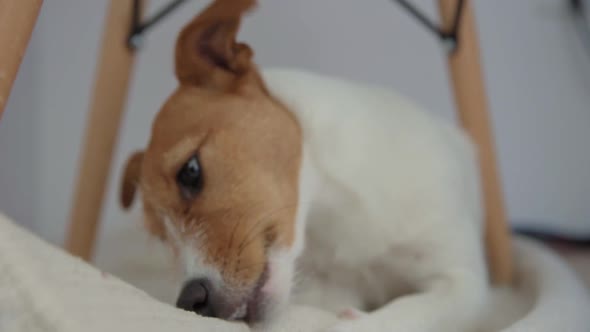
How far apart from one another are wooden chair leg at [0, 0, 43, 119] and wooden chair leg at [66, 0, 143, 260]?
1.33 ft

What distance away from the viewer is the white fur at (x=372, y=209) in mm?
1051

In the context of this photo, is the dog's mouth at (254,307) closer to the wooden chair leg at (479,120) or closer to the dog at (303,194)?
the dog at (303,194)

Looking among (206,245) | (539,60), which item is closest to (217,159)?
(206,245)

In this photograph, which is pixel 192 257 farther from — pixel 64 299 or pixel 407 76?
pixel 407 76

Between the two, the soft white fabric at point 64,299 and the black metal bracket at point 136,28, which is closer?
the soft white fabric at point 64,299

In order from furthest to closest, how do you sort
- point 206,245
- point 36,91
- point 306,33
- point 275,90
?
point 306,33 < point 36,91 < point 275,90 < point 206,245

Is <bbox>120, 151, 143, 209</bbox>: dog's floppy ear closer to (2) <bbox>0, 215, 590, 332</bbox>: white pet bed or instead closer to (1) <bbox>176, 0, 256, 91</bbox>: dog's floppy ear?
(1) <bbox>176, 0, 256, 91</bbox>: dog's floppy ear

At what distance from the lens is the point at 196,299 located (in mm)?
766

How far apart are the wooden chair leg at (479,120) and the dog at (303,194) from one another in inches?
1.3

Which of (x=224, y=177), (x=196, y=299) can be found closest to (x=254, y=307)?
(x=196, y=299)

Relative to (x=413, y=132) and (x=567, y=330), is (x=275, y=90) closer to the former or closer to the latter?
(x=413, y=132)

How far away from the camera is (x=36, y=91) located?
1344 mm

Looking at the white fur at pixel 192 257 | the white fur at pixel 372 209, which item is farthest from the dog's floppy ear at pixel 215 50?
the white fur at pixel 192 257

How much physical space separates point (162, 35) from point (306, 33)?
0.35 m
